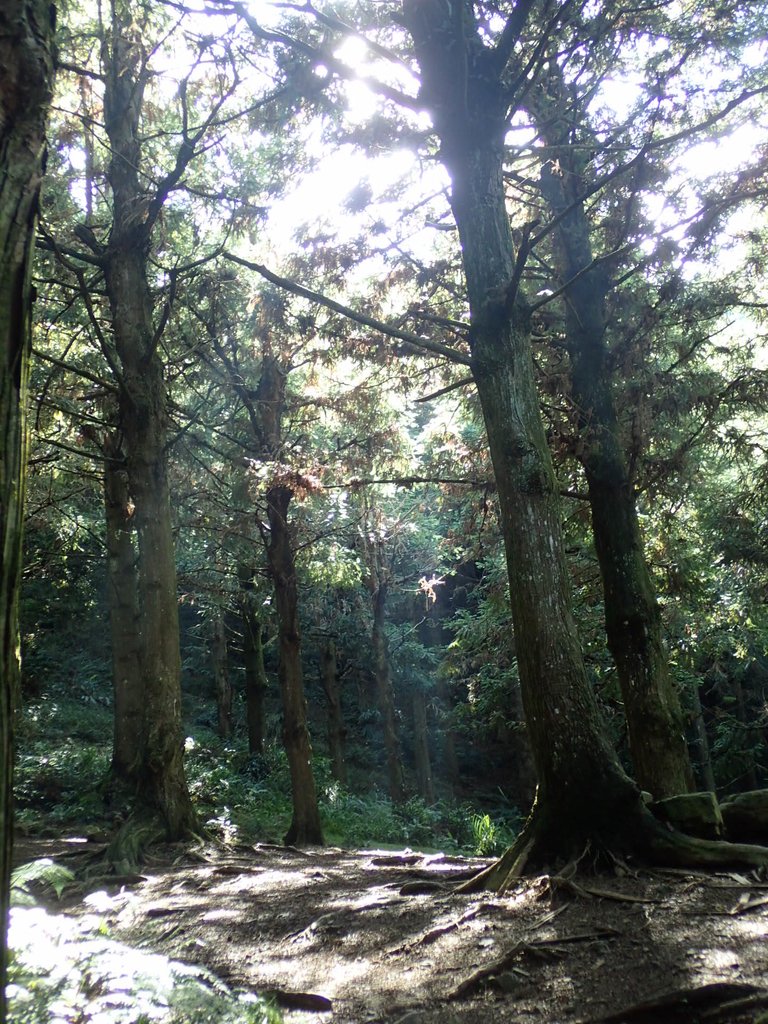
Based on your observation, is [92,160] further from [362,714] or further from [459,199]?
[362,714]

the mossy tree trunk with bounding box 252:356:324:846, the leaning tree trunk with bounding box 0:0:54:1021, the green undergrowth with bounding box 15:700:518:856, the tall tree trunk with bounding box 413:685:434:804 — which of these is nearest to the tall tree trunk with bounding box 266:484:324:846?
the mossy tree trunk with bounding box 252:356:324:846

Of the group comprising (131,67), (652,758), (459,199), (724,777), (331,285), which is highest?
(131,67)

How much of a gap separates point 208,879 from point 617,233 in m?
8.91

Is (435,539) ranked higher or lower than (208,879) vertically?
higher

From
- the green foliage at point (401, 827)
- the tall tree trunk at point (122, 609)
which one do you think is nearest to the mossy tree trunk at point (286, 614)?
the tall tree trunk at point (122, 609)

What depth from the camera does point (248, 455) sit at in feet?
41.2

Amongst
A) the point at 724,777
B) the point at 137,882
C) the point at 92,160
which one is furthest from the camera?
the point at 724,777

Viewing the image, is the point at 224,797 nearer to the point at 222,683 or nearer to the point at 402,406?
the point at 402,406

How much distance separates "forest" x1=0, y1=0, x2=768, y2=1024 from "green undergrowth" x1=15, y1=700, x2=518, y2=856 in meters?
0.12

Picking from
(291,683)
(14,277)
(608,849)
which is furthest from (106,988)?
(291,683)

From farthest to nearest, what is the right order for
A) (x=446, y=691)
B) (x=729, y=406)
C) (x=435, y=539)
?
(x=446, y=691) < (x=435, y=539) < (x=729, y=406)

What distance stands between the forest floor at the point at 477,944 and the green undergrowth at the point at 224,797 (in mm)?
4264

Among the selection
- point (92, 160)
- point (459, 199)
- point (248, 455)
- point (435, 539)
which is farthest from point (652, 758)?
point (435, 539)

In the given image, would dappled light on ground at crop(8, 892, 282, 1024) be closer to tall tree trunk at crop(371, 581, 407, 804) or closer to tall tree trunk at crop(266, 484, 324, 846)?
tall tree trunk at crop(266, 484, 324, 846)
